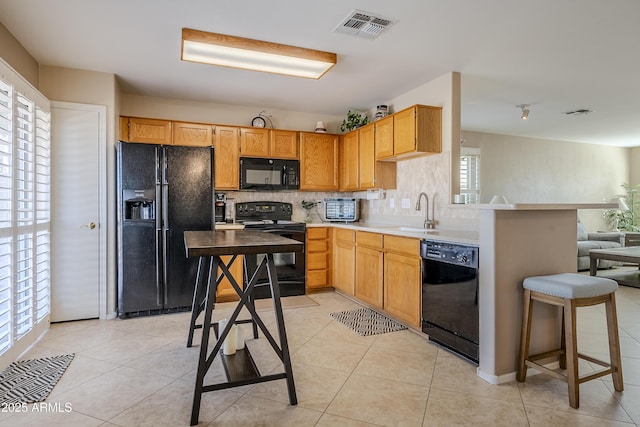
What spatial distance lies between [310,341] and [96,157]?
2759 millimetres

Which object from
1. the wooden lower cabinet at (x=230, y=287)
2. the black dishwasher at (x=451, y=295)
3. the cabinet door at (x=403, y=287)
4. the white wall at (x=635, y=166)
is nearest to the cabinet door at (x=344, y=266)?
the cabinet door at (x=403, y=287)

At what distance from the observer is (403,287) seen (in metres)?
3.30

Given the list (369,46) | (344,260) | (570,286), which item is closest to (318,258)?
(344,260)

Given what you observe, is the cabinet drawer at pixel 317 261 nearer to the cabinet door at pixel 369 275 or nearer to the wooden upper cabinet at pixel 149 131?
the cabinet door at pixel 369 275

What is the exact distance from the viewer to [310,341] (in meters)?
3.03

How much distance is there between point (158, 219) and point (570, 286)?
3.52 metres

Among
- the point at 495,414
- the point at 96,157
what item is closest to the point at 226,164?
the point at 96,157

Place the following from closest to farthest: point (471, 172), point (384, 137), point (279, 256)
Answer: point (384, 137) < point (279, 256) < point (471, 172)

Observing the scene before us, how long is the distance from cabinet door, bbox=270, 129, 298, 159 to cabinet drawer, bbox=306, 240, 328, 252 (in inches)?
46.8

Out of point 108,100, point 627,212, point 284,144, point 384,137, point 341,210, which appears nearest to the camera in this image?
Result: point 108,100

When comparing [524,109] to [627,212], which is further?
[627,212]

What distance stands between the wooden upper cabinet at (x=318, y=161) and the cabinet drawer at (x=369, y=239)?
4.03 ft

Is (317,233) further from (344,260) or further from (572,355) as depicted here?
(572,355)

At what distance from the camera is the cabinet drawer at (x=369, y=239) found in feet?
12.2
